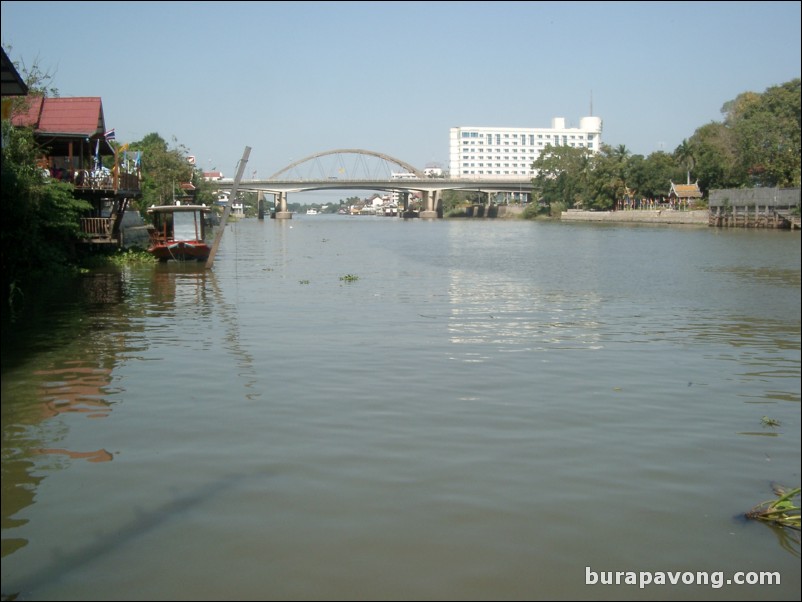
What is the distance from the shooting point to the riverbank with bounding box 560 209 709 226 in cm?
5193

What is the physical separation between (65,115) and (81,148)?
7.23 feet

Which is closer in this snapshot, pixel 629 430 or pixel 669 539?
pixel 669 539

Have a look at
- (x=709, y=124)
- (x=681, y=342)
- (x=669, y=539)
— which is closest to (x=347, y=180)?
(x=709, y=124)

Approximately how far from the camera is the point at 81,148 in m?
28.8

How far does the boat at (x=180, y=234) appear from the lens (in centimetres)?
3219

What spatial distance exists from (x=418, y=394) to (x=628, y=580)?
4.74m

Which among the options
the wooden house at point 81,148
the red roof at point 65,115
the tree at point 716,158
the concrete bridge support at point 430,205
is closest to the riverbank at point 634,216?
the tree at point 716,158

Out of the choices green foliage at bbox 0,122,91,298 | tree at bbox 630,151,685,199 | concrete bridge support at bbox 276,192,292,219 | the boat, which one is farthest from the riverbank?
concrete bridge support at bbox 276,192,292,219

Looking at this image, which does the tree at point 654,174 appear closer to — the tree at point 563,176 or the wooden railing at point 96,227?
the tree at point 563,176

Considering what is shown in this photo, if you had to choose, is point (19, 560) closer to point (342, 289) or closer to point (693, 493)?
point (693, 493)

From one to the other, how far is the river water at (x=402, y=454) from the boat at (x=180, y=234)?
16.8m

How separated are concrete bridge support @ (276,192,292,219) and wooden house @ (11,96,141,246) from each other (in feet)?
297

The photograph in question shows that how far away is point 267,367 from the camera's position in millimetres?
11352

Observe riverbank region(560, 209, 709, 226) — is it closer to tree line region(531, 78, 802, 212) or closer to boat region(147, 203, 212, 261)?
tree line region(531, 78, 802, 212)
